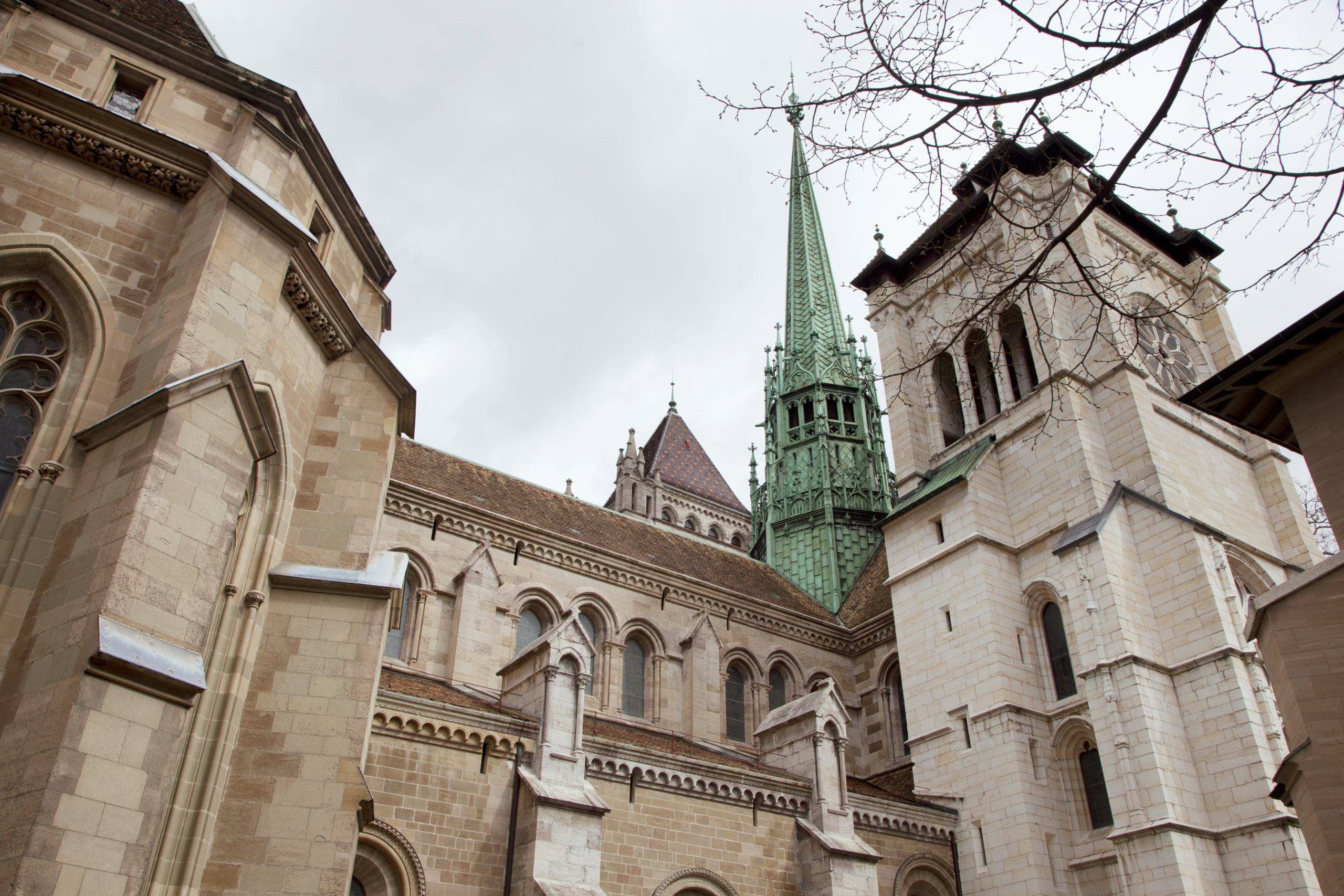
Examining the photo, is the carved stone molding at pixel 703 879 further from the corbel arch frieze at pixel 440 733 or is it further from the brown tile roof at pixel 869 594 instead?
the brown tile roof at pixel 869 594

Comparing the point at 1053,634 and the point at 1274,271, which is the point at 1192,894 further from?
the point at 1274,271

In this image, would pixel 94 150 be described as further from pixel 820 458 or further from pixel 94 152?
pixel 820 458

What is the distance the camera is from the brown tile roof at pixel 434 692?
13.5 meters

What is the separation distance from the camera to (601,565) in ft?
68.5

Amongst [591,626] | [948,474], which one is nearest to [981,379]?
[948,474]

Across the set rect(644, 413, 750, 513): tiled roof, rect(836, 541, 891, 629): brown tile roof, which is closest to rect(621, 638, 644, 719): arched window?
rect(836, 541, 891, 629): brown tile roof

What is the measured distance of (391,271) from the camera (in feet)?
40.4

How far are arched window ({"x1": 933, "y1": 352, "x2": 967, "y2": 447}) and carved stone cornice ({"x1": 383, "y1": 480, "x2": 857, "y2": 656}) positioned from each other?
21.3 ft

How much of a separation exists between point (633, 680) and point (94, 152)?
49.4ft

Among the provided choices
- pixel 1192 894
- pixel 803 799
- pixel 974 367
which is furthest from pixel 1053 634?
pixel 974 367

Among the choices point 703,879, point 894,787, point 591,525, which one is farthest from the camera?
point 591,525

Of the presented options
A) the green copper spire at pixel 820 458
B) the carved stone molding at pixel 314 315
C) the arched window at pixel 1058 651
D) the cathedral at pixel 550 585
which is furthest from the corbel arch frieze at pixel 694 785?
the green copper spire at pixel 820 458

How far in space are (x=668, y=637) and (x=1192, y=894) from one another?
35.3ft

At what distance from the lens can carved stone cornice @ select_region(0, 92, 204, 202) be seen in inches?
314
